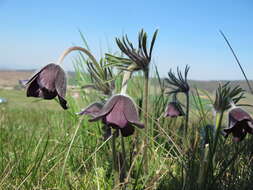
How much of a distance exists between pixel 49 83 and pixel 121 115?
0.33 metres

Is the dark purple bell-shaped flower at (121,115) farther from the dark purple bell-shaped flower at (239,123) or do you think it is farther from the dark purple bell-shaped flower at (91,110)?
the dark purple bell-shaped flower at (239,123)

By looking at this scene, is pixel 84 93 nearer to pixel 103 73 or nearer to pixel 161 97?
pixel 161 97

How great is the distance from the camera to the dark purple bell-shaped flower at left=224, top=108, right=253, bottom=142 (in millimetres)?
1379

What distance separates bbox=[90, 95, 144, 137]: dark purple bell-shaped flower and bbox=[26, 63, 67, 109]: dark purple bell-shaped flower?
18 centimetres

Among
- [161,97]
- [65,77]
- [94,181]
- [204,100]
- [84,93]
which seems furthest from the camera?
[84,93]

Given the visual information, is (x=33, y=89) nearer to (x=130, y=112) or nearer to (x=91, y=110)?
(x=91, y=110)

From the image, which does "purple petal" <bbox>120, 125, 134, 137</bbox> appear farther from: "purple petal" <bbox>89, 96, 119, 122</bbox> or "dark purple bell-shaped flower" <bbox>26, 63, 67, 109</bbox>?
"dark purple bell-shaped flower" <bbox>26, 63, 67, 109</bbox>

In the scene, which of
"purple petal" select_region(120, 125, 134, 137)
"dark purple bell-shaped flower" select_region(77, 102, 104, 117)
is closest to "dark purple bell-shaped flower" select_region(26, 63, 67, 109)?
"dark purple bell-shaped flower" select_region(77, 102, 104, 117)

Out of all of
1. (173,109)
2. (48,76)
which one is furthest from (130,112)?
(173,109)

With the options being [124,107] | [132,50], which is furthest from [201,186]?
[132,50]

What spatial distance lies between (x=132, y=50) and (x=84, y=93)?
124 centimetres

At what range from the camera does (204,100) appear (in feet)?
5.95

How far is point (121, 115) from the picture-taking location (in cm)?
111

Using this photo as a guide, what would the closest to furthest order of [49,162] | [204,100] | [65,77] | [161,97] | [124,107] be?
[124,107], [65,77], [49,162], [204,100], [161,97]
